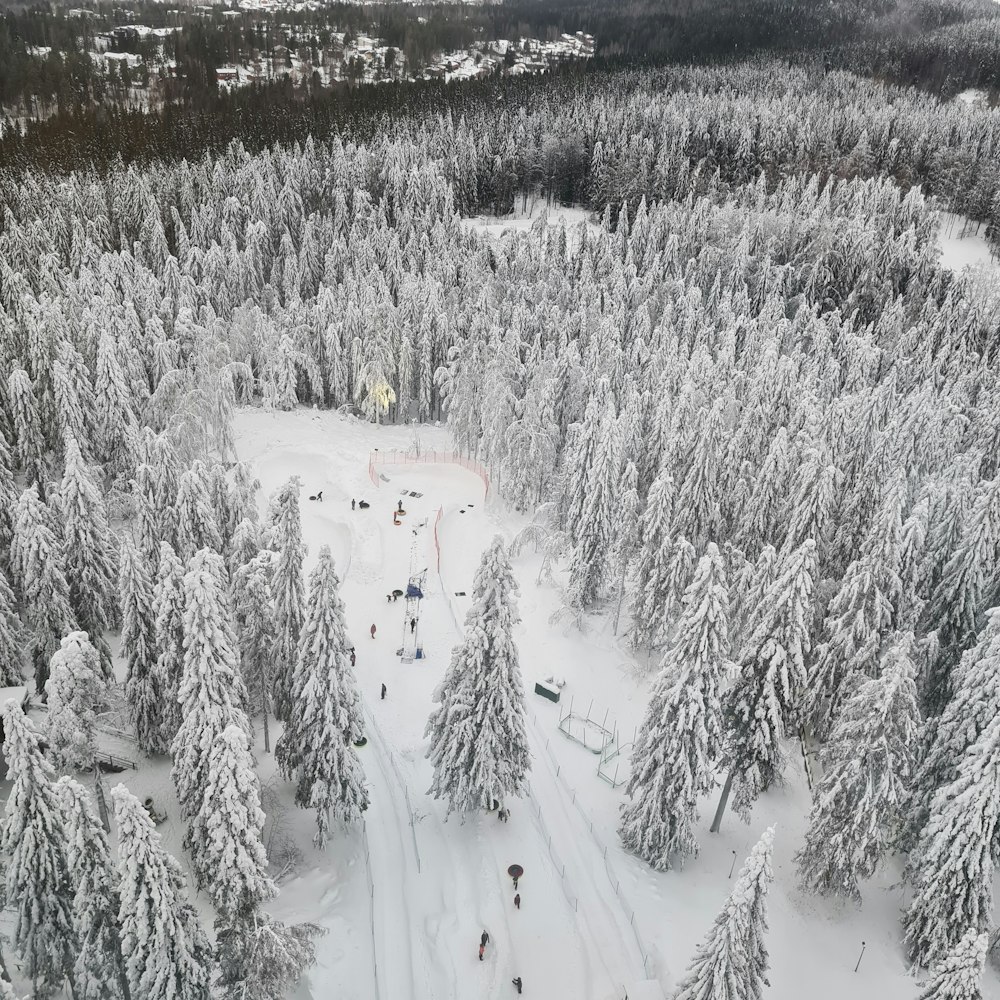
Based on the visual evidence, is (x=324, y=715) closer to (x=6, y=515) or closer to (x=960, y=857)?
(x=960, y=857)

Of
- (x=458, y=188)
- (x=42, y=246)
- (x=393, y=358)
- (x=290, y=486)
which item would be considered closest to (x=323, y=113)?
(x=458, y=188)

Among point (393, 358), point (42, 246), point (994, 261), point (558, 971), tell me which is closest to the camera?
point (558, 971)

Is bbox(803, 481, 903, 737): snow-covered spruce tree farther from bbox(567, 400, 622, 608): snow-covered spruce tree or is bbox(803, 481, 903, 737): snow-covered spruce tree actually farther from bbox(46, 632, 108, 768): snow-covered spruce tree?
bbox(46, 632, 108, 768): snow-covered spruce tree

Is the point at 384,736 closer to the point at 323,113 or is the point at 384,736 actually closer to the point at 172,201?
the point at 172,201

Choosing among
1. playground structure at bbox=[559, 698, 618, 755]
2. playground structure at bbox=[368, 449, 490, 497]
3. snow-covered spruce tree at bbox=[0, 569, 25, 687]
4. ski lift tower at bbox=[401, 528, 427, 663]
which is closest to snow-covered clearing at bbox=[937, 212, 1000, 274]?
playground structure at bbox=[368, 449, 490, 497]

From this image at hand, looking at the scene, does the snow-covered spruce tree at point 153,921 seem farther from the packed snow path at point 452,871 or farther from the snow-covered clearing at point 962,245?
the snow-covered clearing at point 962,245

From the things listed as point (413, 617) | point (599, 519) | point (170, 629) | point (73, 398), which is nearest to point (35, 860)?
point (170, 629)

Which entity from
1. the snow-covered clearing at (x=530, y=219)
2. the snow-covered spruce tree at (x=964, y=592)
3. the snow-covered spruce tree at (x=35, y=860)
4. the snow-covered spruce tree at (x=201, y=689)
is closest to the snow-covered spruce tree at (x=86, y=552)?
the snow-covered spruce tree at (x=201, y=689)
